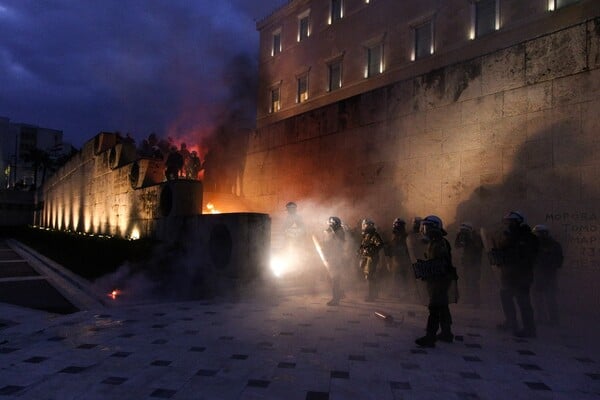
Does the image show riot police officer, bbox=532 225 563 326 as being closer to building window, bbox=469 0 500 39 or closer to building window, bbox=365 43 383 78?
building window, bbox=469 0 500 39

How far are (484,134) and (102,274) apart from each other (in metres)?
9.75

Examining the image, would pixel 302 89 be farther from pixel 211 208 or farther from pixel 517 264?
pixel 517 264

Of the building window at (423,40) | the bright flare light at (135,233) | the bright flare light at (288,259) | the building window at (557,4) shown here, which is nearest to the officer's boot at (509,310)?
the bright flare light at (288,259)

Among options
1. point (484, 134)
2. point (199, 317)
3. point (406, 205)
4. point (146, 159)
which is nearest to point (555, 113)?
point (484, 134)

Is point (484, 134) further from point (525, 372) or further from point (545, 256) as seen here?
point (525, 372)

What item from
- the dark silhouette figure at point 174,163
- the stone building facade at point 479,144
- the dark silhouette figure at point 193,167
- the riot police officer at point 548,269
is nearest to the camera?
the riot police officer at point 548,269

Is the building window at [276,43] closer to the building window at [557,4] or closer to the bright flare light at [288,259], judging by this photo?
the building window at [557,4]

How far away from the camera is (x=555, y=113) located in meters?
8.05

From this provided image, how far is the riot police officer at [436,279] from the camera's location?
5871mm

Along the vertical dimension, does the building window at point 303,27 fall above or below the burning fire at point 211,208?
above

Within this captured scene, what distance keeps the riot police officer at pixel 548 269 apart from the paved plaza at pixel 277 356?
0.39 metres

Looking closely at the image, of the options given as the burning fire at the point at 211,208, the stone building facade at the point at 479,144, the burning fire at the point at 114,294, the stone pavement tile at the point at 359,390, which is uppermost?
the stone building facade at the point at 479,144

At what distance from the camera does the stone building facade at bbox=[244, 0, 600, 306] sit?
768cm

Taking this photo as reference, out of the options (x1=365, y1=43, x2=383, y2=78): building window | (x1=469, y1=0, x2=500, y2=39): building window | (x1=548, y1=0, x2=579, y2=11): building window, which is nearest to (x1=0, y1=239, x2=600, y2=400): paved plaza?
(x1=548, y1=0, x2=579, y2=11): building window
